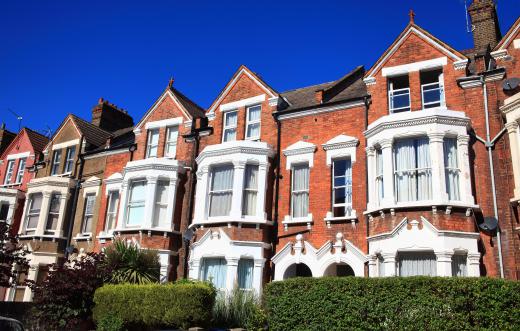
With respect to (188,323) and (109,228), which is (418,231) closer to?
(188,323)

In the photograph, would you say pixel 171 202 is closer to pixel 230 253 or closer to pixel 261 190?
pixel 230 253

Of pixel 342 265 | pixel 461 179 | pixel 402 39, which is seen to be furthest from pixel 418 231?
pixel 402 39

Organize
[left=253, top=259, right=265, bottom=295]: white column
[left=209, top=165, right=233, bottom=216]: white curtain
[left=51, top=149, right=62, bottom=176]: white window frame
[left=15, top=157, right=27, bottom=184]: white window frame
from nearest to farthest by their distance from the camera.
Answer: [left=253, top=259, right=265, bottom=295]: white column → [left=209, top=165, right=233, bottom=216]: white curtain → [left=51, top=149, right=62, bottom=176]: white window frame → [left=15, top=157, right=27, bottom=184]: white window frame

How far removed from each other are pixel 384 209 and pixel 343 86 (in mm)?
7345

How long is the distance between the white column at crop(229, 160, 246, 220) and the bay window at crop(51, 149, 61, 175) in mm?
13751

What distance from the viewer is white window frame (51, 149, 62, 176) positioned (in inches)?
1112

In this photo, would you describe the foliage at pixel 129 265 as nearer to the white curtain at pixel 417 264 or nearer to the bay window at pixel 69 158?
the white curtain at pixel 417 264

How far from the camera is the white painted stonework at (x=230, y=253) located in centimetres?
1845

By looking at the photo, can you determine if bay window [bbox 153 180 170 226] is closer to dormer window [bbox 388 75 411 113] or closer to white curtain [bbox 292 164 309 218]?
white curtain [bbox 292 164 309 218]

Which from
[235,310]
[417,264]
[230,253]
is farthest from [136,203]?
[417,264]

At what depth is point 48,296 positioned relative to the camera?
58.8ft

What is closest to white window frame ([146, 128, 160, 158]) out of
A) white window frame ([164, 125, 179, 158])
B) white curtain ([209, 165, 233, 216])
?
white window frame ([164, 125, 179, 158])

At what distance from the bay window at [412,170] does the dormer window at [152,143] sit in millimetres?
12649

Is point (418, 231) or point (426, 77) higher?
point (426, 77)
